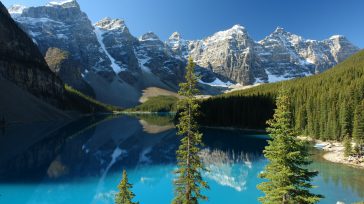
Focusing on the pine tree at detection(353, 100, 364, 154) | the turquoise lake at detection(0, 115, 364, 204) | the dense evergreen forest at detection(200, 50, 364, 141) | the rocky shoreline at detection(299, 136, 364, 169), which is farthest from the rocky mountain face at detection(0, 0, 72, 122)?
the pine tree at detection(353, 100, 364, 154)

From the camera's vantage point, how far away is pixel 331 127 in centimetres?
8381

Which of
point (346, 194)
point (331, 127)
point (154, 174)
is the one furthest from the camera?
point (331, 127)

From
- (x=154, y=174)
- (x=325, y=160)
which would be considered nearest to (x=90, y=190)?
(x=154, y=174)

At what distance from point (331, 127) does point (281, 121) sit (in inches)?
2817

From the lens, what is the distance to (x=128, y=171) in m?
55.9

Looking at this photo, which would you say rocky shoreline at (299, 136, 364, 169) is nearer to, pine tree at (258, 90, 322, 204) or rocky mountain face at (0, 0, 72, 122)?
pine tree at (258, 90, 322, 204)

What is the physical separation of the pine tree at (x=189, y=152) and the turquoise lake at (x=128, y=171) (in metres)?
20.3

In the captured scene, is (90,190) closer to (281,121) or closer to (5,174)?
(5,174)

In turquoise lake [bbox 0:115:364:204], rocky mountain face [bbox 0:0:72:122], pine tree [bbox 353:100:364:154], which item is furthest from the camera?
rocky mountain face [bbox 0:0:72:122]

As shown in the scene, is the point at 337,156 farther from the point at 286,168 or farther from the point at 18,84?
the point at 18,84

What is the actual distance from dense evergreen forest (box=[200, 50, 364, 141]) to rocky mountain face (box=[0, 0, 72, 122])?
71.8 m

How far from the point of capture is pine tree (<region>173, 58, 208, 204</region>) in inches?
763

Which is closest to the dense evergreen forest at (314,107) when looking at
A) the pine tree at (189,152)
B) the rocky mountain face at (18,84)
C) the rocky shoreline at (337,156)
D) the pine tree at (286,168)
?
the rocky shoreline at (337,156)

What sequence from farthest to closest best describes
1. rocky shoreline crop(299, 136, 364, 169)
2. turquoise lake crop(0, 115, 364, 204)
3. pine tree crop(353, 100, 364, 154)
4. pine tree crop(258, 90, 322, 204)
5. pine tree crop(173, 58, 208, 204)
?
1. pine tree crop(353, 100, 364, 154)
2. rocky shoreline crop(299, 136, 364, 169)
3. turquoise lake crop(0, 115, 364, 204)
4. pine tree crop(173, 58, 208, 204)
5. pine tree crop(258, 90, 322, 204)
